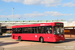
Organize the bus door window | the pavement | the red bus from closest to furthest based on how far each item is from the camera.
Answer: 1. the pavement
2. the red bus
3. the bus door window

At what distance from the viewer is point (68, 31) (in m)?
31.9

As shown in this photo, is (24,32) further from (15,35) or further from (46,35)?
(46,35)

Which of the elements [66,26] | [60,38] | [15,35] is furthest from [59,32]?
[66,26]

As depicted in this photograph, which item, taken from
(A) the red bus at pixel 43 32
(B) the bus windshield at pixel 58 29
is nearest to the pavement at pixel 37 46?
(A) the red bus at pixel 43 32

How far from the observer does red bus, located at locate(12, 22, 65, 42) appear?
1734 centimetres

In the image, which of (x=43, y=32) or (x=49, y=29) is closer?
(x=49, y=29)

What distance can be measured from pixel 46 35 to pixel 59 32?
1.76 m

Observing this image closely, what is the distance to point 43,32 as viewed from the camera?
18.5 meters

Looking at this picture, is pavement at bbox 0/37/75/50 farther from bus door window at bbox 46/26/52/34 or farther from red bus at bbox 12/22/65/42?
bus door window at bbox 46/26/52/34

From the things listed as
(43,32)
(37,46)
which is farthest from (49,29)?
(37,46)

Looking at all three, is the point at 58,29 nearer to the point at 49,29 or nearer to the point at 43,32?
the point at 49,29

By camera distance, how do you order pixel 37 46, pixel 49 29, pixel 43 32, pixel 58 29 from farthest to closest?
pixel 43 32 < pixel 49 29 < pixel 58 29 < pixel 37 46

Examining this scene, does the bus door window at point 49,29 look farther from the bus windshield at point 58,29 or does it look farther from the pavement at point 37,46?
the pavement at point 37,46

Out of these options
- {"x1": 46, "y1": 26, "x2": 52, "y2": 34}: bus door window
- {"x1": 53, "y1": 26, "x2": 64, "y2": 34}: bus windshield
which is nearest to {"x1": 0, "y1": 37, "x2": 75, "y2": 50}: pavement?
{"x1": 53, "y1": 26, "x2": 64, "y2": 34}: bus windshield
